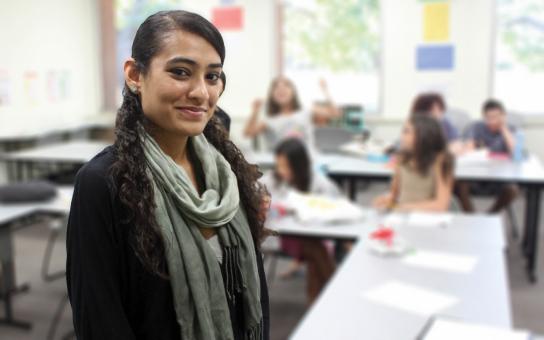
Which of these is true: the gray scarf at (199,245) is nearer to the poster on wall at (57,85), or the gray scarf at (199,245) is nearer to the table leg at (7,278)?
the table leg at (7,278)

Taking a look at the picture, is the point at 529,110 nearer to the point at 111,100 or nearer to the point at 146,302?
the point at 111,100

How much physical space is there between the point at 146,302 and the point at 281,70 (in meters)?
6.38

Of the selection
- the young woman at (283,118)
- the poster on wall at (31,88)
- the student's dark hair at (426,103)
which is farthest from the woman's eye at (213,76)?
the poster on wall at (31,88)

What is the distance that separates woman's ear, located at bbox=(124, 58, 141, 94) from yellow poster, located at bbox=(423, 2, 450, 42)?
19.7 feet

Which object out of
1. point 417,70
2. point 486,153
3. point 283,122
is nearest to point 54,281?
point 283,122

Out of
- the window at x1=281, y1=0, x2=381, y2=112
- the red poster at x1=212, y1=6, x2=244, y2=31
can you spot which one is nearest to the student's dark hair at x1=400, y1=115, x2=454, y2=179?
the window at x1=281, y1=0, x2=381, y2=112

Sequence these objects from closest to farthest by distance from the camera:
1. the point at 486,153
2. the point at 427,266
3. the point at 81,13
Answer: the point at 427,266, the point at 486,153, the point at 81,13

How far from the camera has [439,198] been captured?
10.0 ft

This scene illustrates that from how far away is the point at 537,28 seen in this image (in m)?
6.00

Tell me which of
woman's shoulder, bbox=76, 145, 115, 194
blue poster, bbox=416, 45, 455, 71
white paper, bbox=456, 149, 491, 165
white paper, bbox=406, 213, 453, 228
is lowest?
white paper, bbox=406, 213, 453, 228

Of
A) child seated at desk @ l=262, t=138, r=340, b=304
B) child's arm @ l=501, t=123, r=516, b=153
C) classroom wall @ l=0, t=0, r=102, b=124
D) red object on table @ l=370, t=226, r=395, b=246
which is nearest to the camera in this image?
red object on table @ l=370, t=226, r=395, b=246

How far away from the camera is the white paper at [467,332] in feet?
4.78

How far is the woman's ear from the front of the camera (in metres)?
0.76

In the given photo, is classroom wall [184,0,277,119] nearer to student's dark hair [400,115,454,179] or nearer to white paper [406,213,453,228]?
student's dark hair [400,115,454,179]
